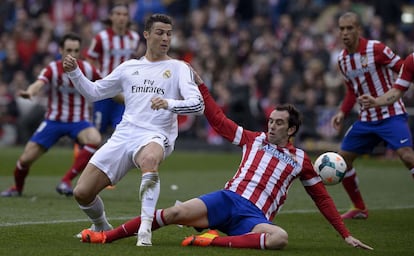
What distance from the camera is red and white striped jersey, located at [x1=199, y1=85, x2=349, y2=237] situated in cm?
839

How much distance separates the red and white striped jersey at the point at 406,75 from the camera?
10.3 m

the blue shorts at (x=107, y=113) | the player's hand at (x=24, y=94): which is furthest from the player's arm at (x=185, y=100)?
the blue shorts at (x=107, y=113)

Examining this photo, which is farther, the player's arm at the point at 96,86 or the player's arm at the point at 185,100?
the player's arm at the point at 96,86

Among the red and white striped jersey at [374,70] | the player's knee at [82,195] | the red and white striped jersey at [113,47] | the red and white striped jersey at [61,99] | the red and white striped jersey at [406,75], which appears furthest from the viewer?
the red and white striped jersey at [113,47]

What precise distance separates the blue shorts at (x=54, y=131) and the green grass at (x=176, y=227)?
0.72 m

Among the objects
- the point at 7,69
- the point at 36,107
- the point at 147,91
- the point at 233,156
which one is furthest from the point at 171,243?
the point at 7,69

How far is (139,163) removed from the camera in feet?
27.5

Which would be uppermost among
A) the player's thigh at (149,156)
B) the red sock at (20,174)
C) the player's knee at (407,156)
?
the player's thigh at (149,156)

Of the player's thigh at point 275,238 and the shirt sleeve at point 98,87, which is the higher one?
the shirt sleeve at point 98,87

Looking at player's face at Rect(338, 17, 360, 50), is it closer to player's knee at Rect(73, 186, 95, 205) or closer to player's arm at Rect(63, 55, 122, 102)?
player's arm at Rect(63, 55, 122, 102)

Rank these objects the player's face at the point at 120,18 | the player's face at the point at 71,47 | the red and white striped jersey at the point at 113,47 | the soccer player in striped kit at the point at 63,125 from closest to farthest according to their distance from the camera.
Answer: the player's face at the point at 71,47 < the soccer player in striped kit at the point at 63,125 < the player's face at the point at 120,18 < the red and white striped jersey at the point at 113,47

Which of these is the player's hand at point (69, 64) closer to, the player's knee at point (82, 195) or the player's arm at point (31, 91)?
the player's knee at point (82, 195)

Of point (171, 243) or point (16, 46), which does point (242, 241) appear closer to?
point (171, 243)

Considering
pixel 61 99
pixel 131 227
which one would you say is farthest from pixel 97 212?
pixel 61 99
